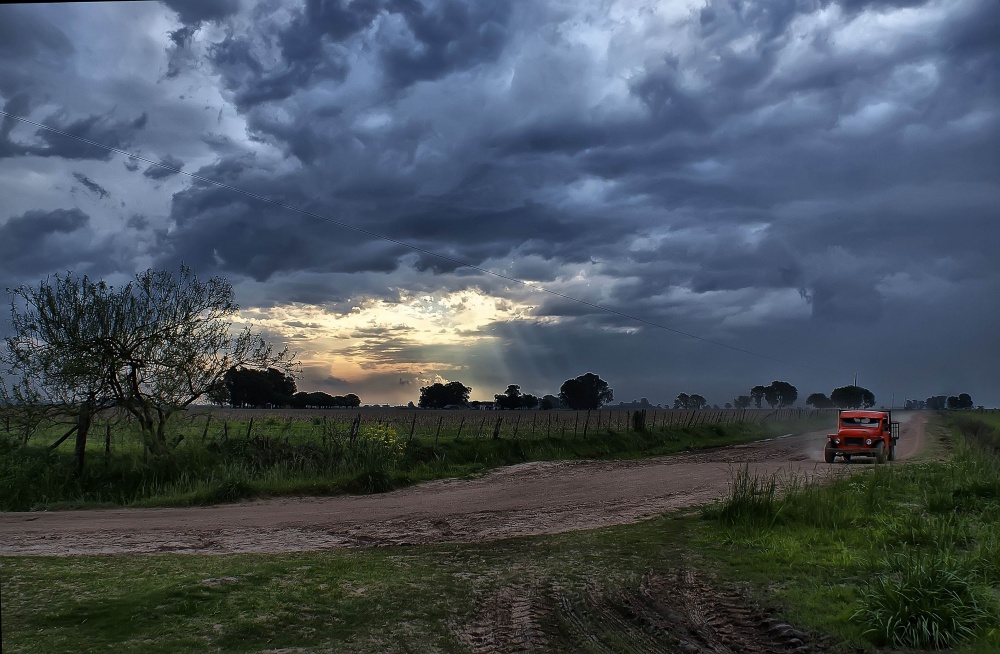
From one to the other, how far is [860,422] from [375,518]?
2585 cm

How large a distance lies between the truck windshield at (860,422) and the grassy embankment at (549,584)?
1897 cm

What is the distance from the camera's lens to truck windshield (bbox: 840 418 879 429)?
33031mm

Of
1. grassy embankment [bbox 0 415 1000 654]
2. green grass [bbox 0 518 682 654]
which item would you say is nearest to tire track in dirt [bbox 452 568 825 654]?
grassy embankment [bbox 0 415 1000 654]

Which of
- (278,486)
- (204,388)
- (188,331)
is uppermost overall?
(188,331)

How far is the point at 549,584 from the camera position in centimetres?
1027

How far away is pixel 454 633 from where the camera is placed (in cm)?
Answer: 820

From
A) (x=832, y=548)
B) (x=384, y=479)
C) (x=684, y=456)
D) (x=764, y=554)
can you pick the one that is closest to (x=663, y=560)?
(x=764, y=554)

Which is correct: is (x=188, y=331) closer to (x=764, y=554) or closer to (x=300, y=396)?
(x=764, y=554)

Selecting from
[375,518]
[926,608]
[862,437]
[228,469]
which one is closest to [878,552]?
[926,608]

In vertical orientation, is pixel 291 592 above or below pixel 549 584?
below

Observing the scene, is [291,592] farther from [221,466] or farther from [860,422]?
[860,422]

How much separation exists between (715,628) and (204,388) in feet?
73.6

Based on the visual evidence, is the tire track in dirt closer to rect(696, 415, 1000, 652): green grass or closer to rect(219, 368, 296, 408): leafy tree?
rect(696, 415, 1000, 652): green grass

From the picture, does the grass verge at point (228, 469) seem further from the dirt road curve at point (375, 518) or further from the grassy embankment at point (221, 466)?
the dirt road curve at point (375, 518)
